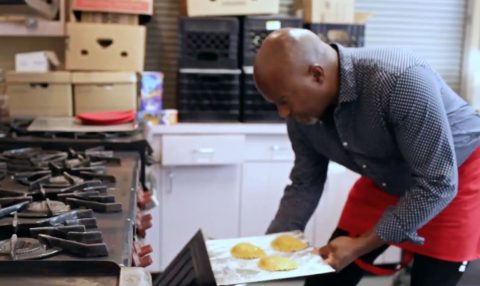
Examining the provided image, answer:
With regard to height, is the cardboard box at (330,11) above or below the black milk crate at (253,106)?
above

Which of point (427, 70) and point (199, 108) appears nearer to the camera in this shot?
point (427, 70)

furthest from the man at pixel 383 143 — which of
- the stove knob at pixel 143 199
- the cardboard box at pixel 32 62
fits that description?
the cardboard box at pixel 32 62

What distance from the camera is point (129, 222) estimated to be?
1.19 meters

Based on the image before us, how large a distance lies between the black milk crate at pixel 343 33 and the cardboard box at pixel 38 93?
1333 mm

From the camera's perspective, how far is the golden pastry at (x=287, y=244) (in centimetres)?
159

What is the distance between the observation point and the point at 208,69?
298cm

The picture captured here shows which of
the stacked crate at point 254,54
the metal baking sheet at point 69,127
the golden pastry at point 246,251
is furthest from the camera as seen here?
the stacked crate at point 254,54

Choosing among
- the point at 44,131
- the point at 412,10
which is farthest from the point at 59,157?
the point at 412,10

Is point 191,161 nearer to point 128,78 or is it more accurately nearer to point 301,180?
point 128,78

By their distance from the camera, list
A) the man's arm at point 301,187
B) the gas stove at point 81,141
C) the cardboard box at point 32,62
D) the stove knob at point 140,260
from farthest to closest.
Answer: the cardboard box at point 32,62 < the gas stove at point 81,141 < the man's arm at point 301,187 < the stove knob at point 140,260

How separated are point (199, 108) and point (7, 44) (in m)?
1.15

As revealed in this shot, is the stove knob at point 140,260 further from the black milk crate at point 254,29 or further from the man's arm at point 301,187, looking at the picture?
the black milk crate at point 254,29

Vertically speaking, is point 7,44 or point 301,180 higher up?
point 7,44

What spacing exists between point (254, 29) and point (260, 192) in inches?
34.0
